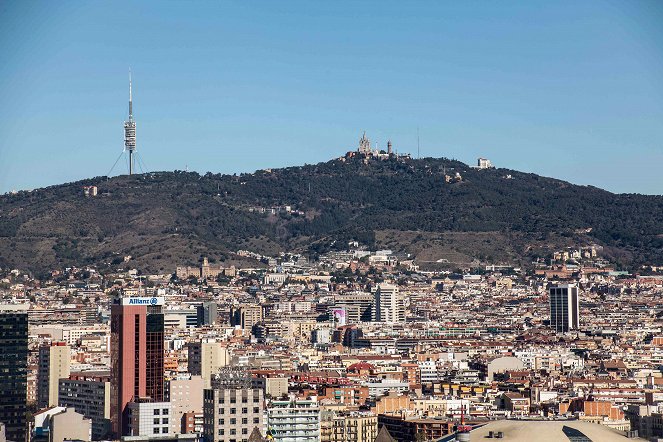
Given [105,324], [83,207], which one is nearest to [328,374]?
[105,324]

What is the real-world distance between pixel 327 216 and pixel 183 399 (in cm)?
12912

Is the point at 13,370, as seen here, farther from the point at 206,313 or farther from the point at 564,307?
the point at 564,307

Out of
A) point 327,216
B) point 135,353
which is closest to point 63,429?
point 135,353

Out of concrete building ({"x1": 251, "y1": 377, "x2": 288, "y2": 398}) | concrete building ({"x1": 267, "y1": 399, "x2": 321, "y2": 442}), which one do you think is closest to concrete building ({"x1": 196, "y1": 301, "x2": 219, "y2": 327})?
concrete building ({"x1": 251, "y1": 377, "x2": 288, "y2": 398})

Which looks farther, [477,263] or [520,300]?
[477,263]

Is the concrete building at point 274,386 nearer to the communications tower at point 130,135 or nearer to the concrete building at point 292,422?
the concrete building at point 292,422

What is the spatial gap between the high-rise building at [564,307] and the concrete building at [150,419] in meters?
68.1

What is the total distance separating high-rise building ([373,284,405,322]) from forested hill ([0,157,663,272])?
2566 cm

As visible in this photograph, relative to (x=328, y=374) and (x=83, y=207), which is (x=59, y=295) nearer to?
(x=83, y=207)

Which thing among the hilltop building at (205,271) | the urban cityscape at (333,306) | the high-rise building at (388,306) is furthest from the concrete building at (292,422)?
the hilltop building at (205,271)

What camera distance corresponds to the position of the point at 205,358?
74312mm

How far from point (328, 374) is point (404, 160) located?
12261 cm

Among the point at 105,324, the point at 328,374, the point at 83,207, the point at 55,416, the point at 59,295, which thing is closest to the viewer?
the point at 55,416

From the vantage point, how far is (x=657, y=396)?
6462 centimetres
